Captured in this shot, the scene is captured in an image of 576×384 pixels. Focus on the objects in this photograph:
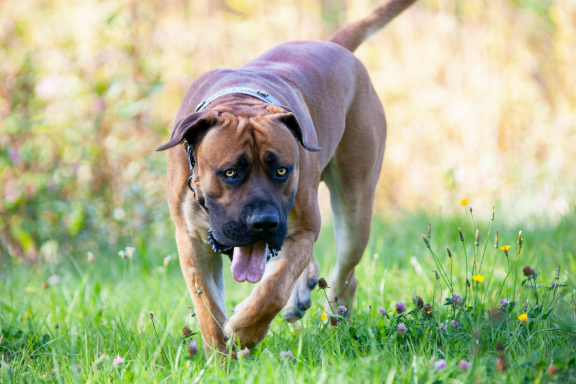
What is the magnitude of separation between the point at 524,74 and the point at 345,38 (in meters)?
3.75

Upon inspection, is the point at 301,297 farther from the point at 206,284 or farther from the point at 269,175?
the point at 269,175

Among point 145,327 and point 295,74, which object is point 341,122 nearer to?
point 295,74

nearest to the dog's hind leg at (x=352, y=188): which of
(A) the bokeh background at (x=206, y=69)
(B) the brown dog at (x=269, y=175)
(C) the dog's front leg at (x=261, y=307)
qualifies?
(B) the brown dog at (x=269, y=175)

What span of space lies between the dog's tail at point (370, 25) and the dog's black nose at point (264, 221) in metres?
2.21

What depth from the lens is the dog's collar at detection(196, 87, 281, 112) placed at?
314cm

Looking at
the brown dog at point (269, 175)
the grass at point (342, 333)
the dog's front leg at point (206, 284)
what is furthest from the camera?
the dog's front leg at point (206, 284)

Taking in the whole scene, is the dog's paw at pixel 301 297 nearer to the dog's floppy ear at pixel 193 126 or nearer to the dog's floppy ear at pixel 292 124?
the dog's floppy ear at pixel 292 124

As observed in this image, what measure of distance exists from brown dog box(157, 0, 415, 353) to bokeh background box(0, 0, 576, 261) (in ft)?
5.85

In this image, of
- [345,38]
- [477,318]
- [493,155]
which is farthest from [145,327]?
A: [493,155]

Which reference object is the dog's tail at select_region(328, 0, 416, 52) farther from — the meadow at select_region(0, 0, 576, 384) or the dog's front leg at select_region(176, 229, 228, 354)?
the dog's front leg at select_region(176, 229, 228, 354)

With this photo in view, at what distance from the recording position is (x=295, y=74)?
372cm

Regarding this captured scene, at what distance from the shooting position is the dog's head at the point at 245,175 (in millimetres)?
2732

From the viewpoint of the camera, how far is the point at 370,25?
4.48 meters

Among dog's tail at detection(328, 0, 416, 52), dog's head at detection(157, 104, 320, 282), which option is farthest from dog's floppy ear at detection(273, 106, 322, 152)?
dog's tail at detection(328, 0, 416, 52)
